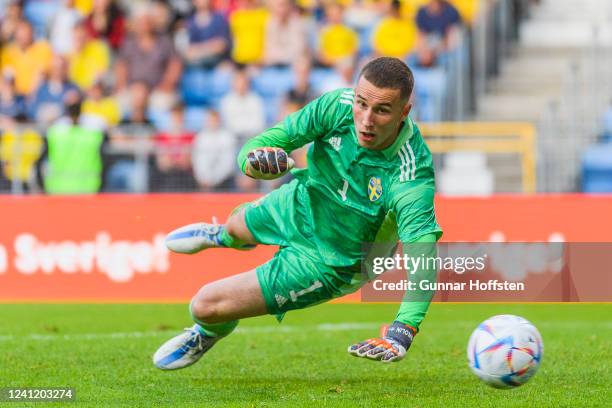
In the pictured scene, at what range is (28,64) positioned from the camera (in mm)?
19750

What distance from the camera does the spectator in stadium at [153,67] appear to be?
61.4 feet

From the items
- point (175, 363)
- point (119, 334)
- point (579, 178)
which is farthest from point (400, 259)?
point (579, 178)

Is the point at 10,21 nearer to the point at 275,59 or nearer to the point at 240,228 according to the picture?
the point at 275,59

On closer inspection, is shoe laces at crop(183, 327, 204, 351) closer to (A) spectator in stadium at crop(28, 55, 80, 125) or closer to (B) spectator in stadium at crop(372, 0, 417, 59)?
(A) spectator in stadium at crop(28, 55, 80, 125)

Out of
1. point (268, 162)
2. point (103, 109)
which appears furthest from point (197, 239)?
point (103, 109)

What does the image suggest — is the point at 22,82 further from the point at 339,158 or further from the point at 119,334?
the point at 339,158

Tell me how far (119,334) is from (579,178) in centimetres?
790

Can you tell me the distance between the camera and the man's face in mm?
7105

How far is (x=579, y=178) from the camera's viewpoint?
55.2 ft

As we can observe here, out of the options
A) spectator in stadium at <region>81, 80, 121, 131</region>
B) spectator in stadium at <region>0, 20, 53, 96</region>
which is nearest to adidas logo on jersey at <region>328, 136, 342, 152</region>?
spectator in stadium at <region>81, 80, 121, 131</region>

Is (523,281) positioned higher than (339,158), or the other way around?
(339,158)

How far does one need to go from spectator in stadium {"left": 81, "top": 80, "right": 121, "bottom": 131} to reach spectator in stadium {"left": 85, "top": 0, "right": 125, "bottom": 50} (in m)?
1.55

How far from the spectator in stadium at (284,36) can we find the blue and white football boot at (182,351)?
10599 mm

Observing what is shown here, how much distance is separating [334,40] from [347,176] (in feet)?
37.7
